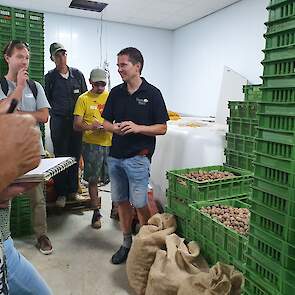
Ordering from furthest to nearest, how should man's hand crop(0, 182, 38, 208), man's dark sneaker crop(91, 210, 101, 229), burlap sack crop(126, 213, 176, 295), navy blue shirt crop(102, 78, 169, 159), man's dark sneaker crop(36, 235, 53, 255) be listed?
man's dark sneaker crop(91, 210, 101, 229) < man's dark sneaker crop(36, 235, 53, 255) < navy blue shirt crop(102, 78, 169, 159) < burlap sack crop(126, 213, 176, 295) < man's hand crop(0, 182, 38, 208)

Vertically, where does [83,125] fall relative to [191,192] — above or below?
above

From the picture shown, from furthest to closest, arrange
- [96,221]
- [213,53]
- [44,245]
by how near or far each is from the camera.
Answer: [213,53] → [96,221] → [44,245]

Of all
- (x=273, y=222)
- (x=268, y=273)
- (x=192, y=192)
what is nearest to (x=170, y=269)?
(x=192, y=192)

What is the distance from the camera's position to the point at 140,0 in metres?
5.43

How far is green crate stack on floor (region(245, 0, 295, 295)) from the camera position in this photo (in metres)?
0.93

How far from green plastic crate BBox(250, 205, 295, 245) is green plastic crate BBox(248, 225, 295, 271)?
0.01 meters

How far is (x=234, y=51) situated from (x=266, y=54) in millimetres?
4808

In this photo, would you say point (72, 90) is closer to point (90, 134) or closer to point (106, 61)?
point (90, 134)

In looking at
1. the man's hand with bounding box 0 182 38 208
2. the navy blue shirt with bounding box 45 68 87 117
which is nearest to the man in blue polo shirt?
the navy blue shirt with bounding box 45 68 87 117

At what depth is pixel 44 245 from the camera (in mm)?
2703

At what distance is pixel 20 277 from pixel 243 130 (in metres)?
2.25

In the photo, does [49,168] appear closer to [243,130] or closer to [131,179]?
[131,179]

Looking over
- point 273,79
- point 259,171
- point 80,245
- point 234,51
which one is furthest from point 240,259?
point 234,51

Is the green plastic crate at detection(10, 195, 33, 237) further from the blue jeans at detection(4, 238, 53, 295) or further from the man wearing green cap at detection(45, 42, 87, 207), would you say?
the blue jeans at detection(4, 238, 53, 295)
